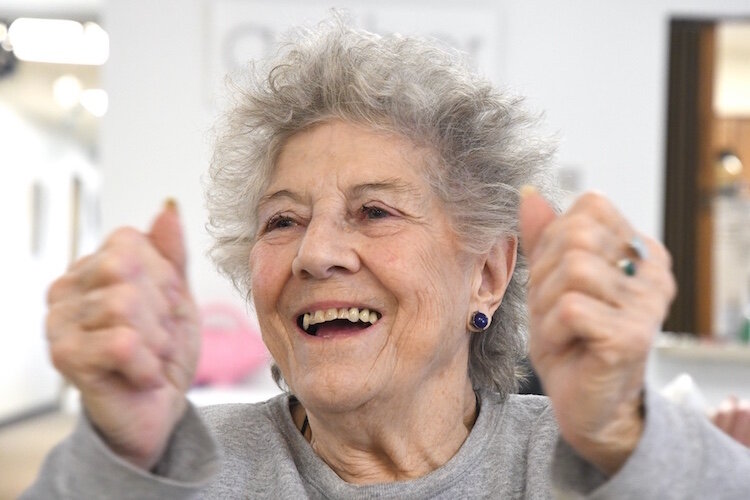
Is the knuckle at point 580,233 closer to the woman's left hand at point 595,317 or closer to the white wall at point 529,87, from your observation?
the woman's left hand at point 595,317

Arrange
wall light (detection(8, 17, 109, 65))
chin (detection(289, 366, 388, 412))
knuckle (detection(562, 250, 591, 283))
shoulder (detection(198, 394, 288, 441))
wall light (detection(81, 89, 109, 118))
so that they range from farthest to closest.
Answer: wall light (detection(81, 89, 109, 118))
wall light (detection(8, 17, 109, 65))
shoulder (detection(198, 394, 288, 441))
chin (detection(289, 366, 388, 412))
knuckle (detection(562, 250, 591, 283))

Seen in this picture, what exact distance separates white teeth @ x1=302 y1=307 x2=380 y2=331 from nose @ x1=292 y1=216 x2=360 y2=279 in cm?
5

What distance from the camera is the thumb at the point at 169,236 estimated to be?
1066 mm

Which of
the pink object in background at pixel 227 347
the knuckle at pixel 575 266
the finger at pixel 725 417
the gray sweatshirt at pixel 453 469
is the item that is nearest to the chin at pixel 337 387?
the gray sweatshirt at pixel 453 469

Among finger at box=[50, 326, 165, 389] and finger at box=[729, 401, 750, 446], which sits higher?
finger at box=[50, 326, 165, 389]

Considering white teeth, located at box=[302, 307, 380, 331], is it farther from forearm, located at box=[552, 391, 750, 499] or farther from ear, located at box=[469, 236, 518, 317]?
forearm, located at box=[552, 391, 750, 499]

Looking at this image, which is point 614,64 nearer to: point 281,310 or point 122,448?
point 281,310

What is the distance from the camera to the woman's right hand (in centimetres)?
101

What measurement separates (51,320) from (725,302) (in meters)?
3.81

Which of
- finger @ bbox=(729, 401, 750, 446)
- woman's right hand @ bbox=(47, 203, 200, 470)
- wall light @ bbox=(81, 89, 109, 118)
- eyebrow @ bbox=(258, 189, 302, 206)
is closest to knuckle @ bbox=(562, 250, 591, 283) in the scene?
woman's right hand @ bbox=(47, 203, 200, 470)

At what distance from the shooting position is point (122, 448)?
3.51ft

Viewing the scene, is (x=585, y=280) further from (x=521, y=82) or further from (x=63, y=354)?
(x=521, y=82)

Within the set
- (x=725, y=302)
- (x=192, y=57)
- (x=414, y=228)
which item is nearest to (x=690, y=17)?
(x=725, y=302)

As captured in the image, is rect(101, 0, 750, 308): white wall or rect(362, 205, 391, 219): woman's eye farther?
rect(101, 0, 750, 308): white wall
